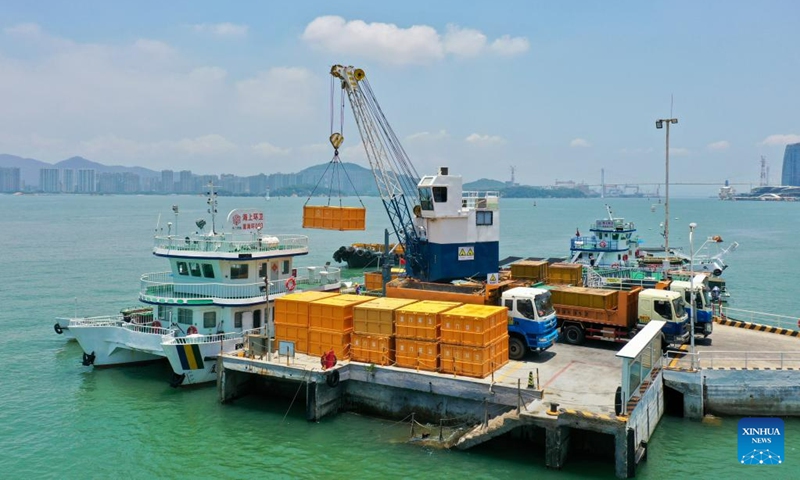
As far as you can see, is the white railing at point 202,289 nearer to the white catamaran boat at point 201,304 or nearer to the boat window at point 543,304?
the white catamaran boat at point 201,304

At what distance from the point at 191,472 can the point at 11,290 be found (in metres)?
40.7

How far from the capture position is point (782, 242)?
11231 cm

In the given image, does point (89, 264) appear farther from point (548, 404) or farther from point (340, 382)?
point (548, 404)

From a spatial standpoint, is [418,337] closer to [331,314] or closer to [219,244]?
[331,314]

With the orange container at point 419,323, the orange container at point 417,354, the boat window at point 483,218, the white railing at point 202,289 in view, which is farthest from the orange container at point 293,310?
the boat window at point 483,218

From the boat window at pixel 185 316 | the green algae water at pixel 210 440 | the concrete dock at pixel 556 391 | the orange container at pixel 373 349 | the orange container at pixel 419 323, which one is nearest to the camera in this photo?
the concrete dock at pixel 556 391

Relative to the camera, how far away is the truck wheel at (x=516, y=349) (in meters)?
23.6

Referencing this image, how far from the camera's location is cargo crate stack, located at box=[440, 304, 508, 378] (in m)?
21.2

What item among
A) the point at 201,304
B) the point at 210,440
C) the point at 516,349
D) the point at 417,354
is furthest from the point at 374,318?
the point at 201,304

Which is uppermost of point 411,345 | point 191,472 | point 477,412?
point 411,345

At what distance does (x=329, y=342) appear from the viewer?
23859 millimetres

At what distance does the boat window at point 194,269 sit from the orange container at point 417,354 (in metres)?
11.3

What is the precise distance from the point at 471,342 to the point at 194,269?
14.3 metres

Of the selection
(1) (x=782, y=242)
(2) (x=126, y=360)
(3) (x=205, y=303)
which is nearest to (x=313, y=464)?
(3) (x=205, y=303)
